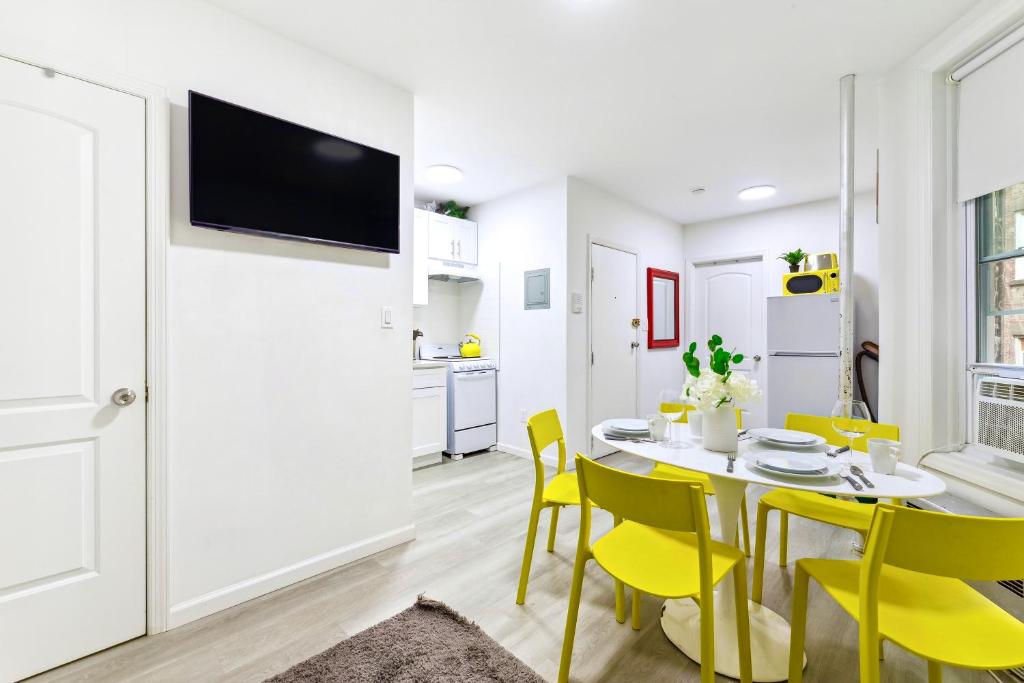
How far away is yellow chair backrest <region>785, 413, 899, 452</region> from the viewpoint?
179 cm

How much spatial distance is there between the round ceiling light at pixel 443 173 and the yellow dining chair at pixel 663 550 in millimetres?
2881

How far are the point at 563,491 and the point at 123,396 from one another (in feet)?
5.90

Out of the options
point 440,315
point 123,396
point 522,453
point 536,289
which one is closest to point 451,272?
point 440,315

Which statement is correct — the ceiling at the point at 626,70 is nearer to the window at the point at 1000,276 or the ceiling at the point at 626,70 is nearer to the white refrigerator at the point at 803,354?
the window at the point at 1000,276

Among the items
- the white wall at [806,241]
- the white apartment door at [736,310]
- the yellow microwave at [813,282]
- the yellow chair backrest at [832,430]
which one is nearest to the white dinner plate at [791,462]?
the yellow chair backrest at [832,430]

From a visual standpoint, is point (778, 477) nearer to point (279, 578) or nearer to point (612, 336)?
point (279, 578)

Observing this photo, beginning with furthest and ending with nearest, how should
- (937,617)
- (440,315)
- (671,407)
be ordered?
(440,315) → (671,407) → (937,617)

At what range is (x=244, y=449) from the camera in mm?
1880

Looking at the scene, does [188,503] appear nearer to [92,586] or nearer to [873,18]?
[92,586]

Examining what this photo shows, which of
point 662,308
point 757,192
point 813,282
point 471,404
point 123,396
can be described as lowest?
point 471,404

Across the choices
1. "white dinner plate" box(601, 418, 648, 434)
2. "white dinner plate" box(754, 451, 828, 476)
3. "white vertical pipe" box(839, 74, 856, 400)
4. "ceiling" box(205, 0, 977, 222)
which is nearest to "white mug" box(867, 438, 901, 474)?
"white dinner plate" box(754, 451, 828, 476)

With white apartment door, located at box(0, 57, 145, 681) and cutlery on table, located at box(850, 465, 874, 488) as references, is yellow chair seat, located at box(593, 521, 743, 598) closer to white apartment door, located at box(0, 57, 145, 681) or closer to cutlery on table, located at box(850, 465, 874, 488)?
cutlery on table, located at box(850, 465, 874, 488)

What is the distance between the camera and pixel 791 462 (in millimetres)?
1401

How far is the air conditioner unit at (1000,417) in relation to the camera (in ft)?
5.54
